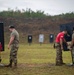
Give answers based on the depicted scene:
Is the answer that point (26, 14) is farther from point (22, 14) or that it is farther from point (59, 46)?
point (59, 46)

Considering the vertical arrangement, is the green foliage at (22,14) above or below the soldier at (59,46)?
above

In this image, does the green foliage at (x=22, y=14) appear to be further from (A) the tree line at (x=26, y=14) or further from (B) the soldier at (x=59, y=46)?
(B) the soldier at (x=59, y=46)

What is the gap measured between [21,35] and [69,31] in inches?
1503

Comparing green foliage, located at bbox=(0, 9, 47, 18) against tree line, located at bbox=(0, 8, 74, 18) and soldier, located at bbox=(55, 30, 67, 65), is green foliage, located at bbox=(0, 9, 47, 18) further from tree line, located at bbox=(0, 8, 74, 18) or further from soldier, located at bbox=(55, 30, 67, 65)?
soldier, located at bbox=(55, 30, 67, 65)

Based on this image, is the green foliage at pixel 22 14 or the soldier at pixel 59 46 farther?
the green foliage at pixel 22 14

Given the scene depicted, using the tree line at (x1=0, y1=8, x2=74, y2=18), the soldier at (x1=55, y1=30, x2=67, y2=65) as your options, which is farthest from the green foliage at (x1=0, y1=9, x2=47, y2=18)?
the soldier at (x1=55, y1=30, x2=67, y2=65)

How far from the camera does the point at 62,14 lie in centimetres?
7300

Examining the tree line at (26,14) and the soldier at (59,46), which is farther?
the tree line at (26,14)

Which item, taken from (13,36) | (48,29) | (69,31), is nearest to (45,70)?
(13,36)

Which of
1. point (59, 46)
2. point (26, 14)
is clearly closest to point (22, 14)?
point (26, 14)

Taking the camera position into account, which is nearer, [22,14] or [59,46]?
[59,46]

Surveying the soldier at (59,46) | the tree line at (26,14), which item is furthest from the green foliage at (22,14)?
the soldier at (59,46)

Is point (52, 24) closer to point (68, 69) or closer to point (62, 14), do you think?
point (62, 14)

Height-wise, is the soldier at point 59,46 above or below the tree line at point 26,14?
below
